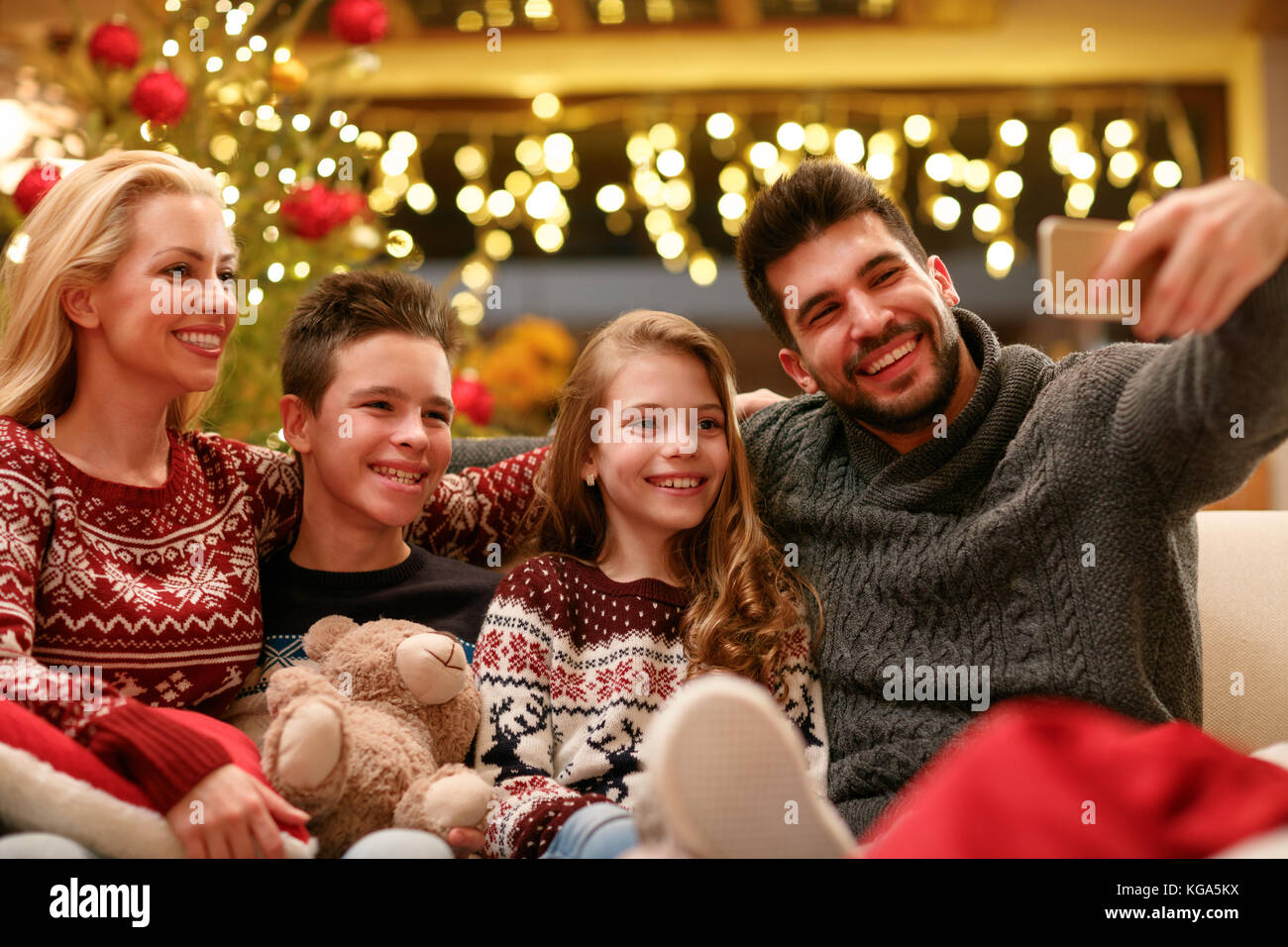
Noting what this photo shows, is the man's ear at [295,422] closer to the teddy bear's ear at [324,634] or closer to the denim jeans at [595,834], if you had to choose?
the teddy bear's ear at [324,634]

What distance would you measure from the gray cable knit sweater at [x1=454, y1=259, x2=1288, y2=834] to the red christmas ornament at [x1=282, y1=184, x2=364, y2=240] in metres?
0.93

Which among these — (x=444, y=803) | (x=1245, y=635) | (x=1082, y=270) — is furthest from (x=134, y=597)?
(x=1245, y=635)

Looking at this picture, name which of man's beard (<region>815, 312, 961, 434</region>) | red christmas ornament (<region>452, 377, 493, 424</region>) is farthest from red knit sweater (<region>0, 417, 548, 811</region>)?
man's beard (<region>815, 312, 961, 434</region>)

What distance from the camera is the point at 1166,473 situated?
1207mm

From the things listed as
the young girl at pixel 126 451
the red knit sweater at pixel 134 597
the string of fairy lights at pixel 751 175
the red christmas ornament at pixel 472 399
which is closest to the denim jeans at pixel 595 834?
the red knit sweater at pixel 134 597

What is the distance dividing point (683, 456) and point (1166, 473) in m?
0.54

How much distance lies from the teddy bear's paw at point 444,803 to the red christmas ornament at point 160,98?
3.59 ft

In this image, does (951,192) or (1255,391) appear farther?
(951,192)

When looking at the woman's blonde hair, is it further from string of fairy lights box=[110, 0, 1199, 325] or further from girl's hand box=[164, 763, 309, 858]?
string of fairy lights box=[110, 0, 1199, 325]

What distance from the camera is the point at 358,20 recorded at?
1.91 metres

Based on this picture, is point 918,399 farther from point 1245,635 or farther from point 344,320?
point 344,320

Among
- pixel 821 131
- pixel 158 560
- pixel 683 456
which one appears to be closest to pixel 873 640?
pixel 683 456
